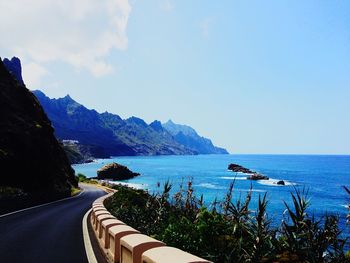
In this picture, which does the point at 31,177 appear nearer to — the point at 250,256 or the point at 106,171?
the point at 250,256

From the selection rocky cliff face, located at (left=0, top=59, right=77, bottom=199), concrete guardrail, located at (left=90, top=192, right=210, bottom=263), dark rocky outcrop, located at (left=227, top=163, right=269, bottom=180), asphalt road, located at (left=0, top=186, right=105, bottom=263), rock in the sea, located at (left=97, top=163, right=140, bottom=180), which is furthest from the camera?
rock in the sea, located at (left=97, top=163, right=140, bottom=180)

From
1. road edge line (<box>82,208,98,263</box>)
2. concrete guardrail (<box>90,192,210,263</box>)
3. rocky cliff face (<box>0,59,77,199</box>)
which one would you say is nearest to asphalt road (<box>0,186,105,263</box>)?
road edge line (<box>82,208,98,263</box>)

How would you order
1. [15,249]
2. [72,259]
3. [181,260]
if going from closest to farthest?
[181,260]
[72,259]
[15,249]

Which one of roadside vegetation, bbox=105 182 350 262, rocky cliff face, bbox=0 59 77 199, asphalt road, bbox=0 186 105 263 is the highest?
rocky cliff face, bbox=0 59 77 199

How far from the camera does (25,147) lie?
1711 inches

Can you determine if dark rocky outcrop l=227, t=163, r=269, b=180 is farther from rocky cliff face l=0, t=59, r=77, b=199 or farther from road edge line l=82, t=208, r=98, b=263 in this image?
road edge line l=82, t=208, r=98, b=263

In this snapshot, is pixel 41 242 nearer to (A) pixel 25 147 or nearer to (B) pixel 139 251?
(B) pixel 139 251

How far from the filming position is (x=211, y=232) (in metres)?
8.99

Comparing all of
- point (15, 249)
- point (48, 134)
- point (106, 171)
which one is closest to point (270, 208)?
point (48, 134)

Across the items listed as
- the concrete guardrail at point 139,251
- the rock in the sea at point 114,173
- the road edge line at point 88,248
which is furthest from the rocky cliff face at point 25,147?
the rock in the sea at point 114,173

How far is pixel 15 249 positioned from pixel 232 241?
6.39 metres

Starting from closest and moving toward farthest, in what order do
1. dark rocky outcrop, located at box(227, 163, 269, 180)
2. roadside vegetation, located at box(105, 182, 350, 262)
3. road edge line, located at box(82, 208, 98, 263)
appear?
roadside vegetation, located at box(105, 182, 350, 262)
road edge line, located at box(82, 208, 98, 263)
dark rocky outcrop, located at box(227, 163, 269, 180)

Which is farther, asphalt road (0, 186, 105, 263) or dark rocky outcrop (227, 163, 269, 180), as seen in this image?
dark rocky outcrop (227, 163, 269, 180)

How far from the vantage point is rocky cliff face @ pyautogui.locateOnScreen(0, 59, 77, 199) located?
39.6 metres
